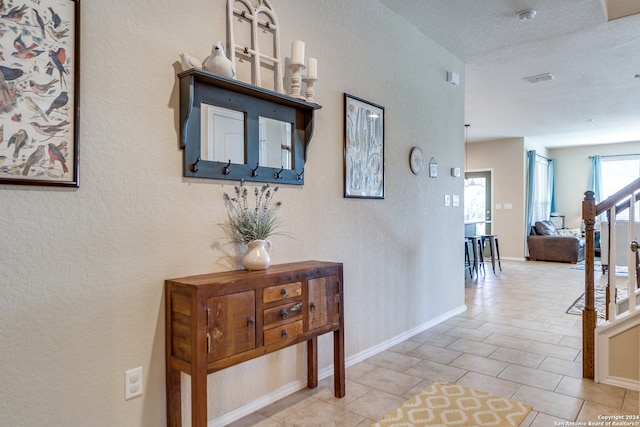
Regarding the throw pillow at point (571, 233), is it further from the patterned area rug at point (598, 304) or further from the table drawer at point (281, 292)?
the table drawer at point (281, 292)

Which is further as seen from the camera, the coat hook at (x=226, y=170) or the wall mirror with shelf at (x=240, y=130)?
the coat hook at (x=226, y=170)

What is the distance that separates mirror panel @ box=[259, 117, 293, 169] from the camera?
2201mm

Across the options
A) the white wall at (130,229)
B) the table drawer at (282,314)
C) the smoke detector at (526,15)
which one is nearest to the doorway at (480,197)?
the smoke detector at (526,15)

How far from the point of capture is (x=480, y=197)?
9.24 metres

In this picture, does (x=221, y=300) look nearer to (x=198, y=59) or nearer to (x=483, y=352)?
(x=198, y=59)

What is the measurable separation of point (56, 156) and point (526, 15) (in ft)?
11.2

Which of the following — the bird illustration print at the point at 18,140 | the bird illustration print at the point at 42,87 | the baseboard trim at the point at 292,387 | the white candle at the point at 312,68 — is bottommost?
the baseboard trim at the point at 292,387

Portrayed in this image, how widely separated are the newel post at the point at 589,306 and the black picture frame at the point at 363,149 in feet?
4.50

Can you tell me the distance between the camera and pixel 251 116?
6.96ft

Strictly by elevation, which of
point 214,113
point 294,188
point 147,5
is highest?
point 147,5

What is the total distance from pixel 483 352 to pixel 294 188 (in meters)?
1.95

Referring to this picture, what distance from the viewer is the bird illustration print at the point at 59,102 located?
1.46 m

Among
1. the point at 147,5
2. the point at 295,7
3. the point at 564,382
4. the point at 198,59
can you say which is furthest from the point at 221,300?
the point at 564,382

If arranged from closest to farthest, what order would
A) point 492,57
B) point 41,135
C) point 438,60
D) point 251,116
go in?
1. point 41,135
2. point 251,116
3. point 438,60
4. point 492,57
